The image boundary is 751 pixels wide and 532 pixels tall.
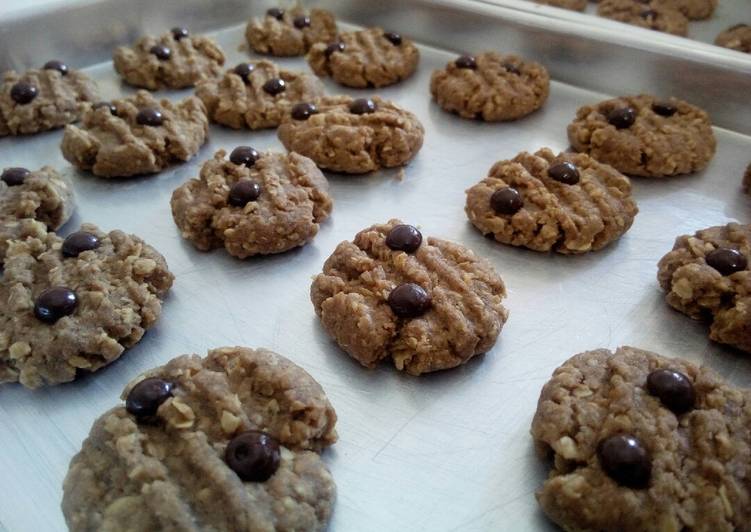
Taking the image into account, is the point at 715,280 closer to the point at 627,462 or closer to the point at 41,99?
the point at 627,462

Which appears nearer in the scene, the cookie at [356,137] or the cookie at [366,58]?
the cookie at [356,137]

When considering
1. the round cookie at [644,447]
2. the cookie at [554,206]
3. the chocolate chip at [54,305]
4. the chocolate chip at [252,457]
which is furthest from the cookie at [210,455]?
the cookie at [554,206]

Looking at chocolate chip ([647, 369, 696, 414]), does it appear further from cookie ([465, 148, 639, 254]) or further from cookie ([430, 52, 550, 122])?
cookie ([430, 52, 550, 122])

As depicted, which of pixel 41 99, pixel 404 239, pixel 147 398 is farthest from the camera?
pixel 41 99

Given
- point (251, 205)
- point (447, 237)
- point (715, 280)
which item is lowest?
point (447, 237)

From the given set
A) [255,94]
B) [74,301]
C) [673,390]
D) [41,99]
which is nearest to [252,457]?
[74,301]

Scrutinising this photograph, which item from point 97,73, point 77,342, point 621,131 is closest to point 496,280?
point 621,131

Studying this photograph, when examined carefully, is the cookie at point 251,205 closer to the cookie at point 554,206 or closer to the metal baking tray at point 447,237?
the metal baking tray at point 447,237
